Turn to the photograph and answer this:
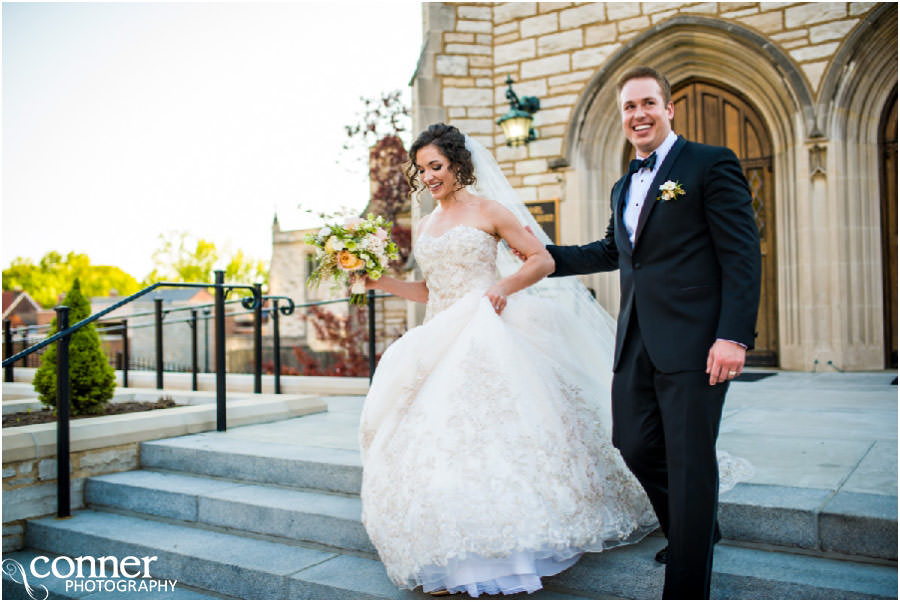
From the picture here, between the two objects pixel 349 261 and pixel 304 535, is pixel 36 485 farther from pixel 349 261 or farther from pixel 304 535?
pixel 349 261

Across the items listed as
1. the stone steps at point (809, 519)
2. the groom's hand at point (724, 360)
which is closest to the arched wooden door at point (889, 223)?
the stone steps at point (809, 519)

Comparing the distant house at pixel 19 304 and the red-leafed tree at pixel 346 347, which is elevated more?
the distant house at pixel 19 304

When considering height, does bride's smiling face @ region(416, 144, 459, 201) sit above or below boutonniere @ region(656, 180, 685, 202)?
above

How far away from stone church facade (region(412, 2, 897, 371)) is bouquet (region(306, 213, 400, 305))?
5907 mm

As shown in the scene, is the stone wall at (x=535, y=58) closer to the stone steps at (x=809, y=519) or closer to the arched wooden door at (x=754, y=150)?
the arched wooden door at (x=754, y=150)

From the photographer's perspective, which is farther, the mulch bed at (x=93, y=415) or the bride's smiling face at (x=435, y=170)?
the mulch bed at (x=93, y=415)

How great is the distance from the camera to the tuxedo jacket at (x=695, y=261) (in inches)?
89.2

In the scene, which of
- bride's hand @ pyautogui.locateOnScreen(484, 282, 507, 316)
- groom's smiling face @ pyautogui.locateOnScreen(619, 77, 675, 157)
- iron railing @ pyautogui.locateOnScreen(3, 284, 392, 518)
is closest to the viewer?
groom's smiling face @ pyautogui.locateOnScreen(619, 77, 675, 157)

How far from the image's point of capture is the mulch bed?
5223mm

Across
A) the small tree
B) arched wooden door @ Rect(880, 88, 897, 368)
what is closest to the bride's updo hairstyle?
the small tree

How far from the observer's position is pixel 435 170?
330 cm

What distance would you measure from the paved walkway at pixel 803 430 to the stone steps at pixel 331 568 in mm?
558

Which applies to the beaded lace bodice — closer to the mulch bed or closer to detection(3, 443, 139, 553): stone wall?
detection(3, 443, 139, 553): stone wall

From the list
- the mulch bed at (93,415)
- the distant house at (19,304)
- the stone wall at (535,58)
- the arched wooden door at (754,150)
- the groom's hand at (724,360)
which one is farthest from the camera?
the distant house at (19,304)
